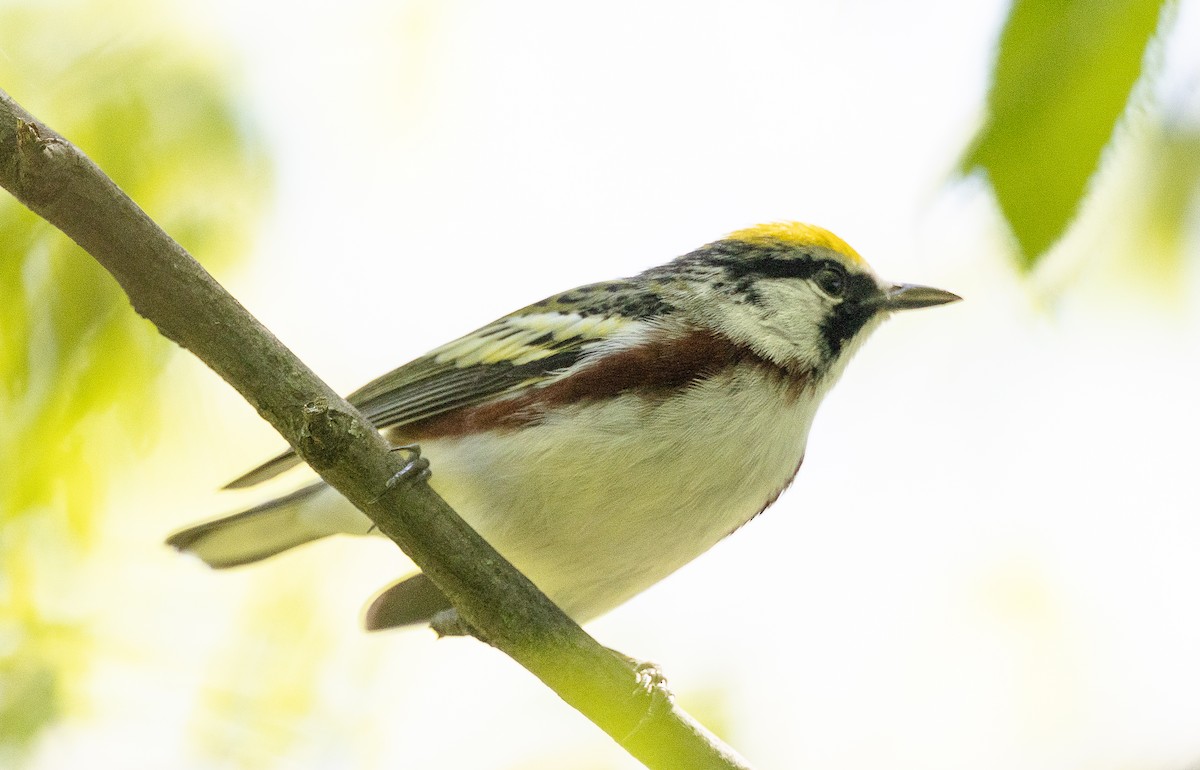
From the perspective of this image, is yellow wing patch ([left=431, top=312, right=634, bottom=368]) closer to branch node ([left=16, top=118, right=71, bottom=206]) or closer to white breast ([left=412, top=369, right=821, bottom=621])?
white breast ([left=412, top=369, right=821, bottom=621])

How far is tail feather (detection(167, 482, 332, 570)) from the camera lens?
3879 millimetres

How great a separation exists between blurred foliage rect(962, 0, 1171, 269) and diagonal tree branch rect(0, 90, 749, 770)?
1547mm

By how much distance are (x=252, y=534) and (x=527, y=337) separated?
1237 millimetres

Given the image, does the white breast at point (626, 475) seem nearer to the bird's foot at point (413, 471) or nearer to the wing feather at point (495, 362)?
the wing feather at point (495, 362)

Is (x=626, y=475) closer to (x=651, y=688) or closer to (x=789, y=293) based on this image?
(x=651, y=688)

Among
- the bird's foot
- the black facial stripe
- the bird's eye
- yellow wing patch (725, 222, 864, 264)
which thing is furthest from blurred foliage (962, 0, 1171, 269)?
yellow wing patch (725, 222, 864, 264)

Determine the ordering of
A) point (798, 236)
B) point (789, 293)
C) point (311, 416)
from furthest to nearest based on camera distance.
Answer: point (798, 236) → point (789, 293) → point (311, 416)

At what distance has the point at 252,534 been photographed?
3939 millimetres

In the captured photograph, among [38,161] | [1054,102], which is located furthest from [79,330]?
[1054,102]

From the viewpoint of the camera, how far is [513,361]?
361 cm

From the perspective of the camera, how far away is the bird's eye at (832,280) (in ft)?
13.5

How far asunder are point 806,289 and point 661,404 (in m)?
1.05

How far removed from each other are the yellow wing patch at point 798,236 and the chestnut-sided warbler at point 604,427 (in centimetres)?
24

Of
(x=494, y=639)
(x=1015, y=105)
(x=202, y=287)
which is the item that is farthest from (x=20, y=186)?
(x=1015, y=105)
